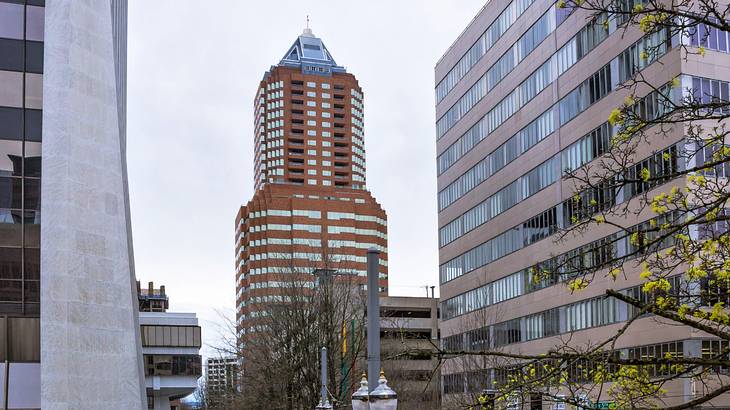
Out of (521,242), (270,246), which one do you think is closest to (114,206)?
(521,242)

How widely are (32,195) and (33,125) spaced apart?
9.44ft

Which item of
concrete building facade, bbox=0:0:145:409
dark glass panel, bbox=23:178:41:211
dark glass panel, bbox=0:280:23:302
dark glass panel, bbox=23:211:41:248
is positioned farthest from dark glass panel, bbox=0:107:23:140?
dark glass panel, bbox=0:280:23:302

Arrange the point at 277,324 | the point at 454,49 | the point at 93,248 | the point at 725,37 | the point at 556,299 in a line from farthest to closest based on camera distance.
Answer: the point at 454,49
the point at 556,299
the point at 725,37
the point at 277,324
the point at 93,248

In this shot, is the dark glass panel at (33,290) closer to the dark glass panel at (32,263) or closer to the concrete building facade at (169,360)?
the dark glass panel at (32,263)

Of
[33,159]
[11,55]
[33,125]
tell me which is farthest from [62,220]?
[11,55]

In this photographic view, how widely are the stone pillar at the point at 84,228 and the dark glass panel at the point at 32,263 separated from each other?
2.05 ft

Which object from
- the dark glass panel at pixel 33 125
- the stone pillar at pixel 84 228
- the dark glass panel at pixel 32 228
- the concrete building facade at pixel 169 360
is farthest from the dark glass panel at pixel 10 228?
the concrete building facade at pixel 169 360

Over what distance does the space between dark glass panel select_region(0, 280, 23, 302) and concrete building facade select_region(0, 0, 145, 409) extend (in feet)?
0.13

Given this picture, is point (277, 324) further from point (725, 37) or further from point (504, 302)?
point (504, 302)

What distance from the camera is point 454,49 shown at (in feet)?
302

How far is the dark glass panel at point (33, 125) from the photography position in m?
38.2

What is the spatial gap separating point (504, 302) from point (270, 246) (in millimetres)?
108008

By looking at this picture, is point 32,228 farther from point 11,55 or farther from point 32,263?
point 11,55

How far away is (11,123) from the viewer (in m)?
37.8
